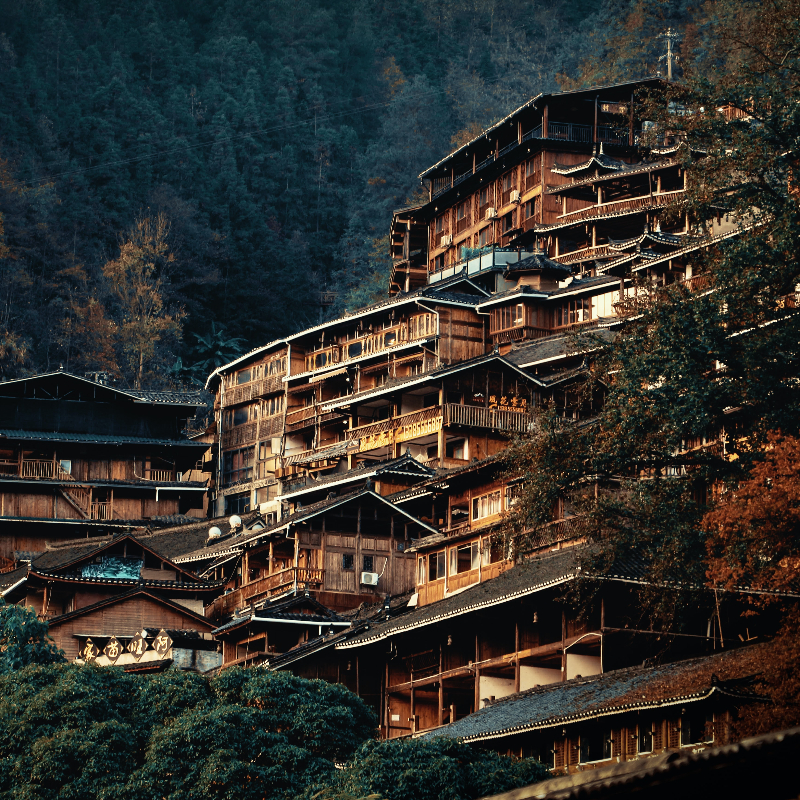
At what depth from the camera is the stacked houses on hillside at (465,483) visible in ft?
110

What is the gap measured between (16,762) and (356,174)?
9010 centimetres

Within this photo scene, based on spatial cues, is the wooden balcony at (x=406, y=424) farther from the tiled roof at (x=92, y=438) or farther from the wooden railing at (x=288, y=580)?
the tiled roof at (x=92, y=438)

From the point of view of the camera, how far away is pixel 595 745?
2938cm

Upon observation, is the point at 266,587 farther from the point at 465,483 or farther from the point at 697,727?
the point at 697,727

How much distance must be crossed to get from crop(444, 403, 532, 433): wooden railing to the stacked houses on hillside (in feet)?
0.31

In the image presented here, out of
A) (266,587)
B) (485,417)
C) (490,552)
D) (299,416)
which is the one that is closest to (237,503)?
(299,416)

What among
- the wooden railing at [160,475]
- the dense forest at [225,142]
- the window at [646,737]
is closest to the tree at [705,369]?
the window at [646,737]

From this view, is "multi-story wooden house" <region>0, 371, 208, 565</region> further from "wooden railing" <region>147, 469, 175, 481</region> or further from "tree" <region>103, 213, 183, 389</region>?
"tree" <region>103, 213, 183, 389</region>

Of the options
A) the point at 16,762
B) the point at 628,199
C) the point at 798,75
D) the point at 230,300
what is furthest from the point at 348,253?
the point at 16,762

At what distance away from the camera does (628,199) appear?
65.8m

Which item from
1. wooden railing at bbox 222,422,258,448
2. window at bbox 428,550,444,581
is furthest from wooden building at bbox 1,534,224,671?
wooden railing at bbox 222,422,258,448

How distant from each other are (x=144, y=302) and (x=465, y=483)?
164ft

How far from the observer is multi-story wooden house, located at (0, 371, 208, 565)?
62.7 meters

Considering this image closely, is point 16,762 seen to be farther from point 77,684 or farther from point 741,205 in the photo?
point 741,205
